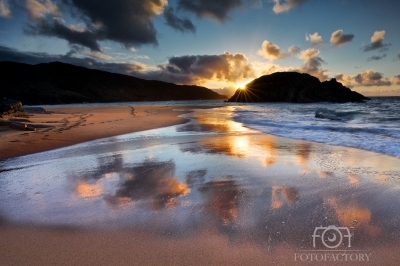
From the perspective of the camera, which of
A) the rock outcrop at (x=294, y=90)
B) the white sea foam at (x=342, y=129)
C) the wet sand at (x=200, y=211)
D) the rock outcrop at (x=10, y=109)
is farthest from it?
the rock outcrop at (x=294, y=90)

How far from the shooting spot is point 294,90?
7738 cm

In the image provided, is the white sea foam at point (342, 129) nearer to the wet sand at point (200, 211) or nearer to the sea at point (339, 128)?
the sea at point (339, 128)

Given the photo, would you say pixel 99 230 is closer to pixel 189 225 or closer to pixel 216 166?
pixel 189 225

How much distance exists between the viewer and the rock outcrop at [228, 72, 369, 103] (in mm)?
72688

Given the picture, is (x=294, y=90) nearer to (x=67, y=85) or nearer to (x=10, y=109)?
(x=10, y=109)

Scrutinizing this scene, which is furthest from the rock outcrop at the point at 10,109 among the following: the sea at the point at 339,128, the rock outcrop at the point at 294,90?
the rock outcrop at the point at 294,90

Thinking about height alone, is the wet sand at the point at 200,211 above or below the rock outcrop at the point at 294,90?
below

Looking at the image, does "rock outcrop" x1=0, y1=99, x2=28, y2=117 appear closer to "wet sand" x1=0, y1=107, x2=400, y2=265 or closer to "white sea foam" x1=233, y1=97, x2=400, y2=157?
"wet sand" x1=0, y1=107, x2=400, y2=265

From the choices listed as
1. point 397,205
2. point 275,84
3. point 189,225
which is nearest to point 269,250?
point 189,225

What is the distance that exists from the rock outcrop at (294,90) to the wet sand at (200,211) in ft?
240

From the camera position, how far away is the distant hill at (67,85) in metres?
80.8

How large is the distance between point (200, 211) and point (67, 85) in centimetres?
14603

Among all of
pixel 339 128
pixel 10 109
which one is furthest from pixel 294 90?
pixel 10 109

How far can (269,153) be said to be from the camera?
616 cm
